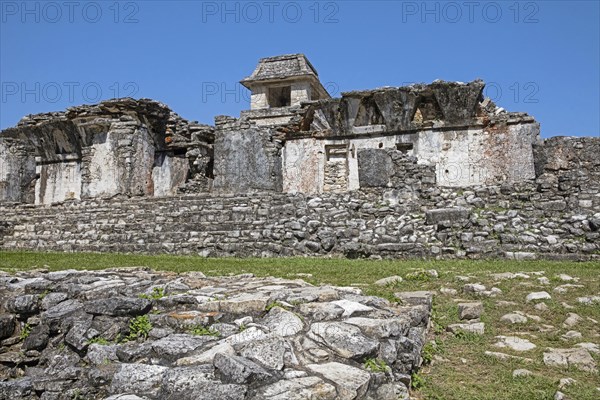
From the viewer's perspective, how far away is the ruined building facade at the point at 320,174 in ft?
34.2

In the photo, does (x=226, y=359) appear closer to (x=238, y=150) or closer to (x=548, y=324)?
(x=548, y=324)

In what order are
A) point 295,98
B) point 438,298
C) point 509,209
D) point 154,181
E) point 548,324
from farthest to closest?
point 295,98, point 154,181, point 509,209, point 438,298, point 548,324

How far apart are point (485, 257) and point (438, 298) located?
393cm

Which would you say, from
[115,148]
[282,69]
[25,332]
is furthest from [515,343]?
[282,69]

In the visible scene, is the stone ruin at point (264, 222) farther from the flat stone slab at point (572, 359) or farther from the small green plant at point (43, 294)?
the flat stone slab at point (572, 359)

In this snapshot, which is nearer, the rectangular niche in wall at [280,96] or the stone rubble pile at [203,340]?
the stone rubble pile at [203,340]

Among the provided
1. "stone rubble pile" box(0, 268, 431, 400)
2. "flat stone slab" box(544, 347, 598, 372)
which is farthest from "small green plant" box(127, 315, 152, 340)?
"flat stone slab" box(544, 347, 598, 372)

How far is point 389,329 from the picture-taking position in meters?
4.14

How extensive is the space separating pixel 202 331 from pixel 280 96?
89.7 ft

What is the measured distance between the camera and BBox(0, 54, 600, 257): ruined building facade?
34.2ft

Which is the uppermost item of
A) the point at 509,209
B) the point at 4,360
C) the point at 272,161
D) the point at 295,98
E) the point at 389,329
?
the point at 295,98

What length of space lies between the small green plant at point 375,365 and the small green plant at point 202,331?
3.61 feet

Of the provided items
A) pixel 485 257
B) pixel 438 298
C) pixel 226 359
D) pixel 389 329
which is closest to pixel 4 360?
pixel 226 359

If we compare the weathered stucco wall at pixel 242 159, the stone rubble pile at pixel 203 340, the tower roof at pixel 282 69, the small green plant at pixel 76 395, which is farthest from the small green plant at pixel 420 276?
the tower roof at pixel 282 69
